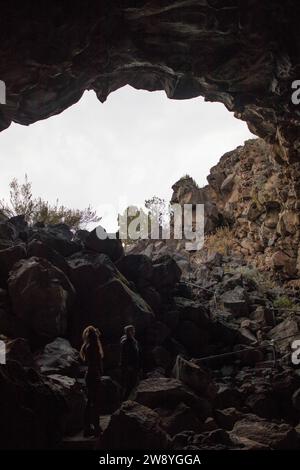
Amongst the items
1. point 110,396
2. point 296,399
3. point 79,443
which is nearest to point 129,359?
point 110,396

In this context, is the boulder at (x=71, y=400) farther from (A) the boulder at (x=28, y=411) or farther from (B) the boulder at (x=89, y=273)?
(B) the boulder at (x=89, y=273)

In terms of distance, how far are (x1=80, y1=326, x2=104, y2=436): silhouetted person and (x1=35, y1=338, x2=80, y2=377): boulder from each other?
2.30 meters

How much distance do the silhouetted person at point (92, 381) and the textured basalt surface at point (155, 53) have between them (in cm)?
738

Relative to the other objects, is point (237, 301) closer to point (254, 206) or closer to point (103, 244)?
point (103, 244)

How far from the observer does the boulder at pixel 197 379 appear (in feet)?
27.4

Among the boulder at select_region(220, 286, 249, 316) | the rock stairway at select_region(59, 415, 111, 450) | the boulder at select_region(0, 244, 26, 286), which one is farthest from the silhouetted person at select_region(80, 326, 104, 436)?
the boulder at select_region(220, 286, 249, 316)

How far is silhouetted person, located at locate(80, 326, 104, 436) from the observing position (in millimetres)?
6469

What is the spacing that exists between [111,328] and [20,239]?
5.42 m

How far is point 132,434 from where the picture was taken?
18.3 ft

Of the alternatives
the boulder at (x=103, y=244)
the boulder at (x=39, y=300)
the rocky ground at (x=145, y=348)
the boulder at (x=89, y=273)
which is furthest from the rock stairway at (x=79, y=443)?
the boulder at (x=103, y=244)

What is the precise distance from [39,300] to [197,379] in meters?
5.09

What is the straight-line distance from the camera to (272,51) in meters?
10.9

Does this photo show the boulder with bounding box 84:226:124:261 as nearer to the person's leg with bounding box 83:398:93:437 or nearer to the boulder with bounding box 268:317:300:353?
the boulder with bounding box 268:317:300:353

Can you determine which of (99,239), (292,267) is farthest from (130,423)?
(292,267)
